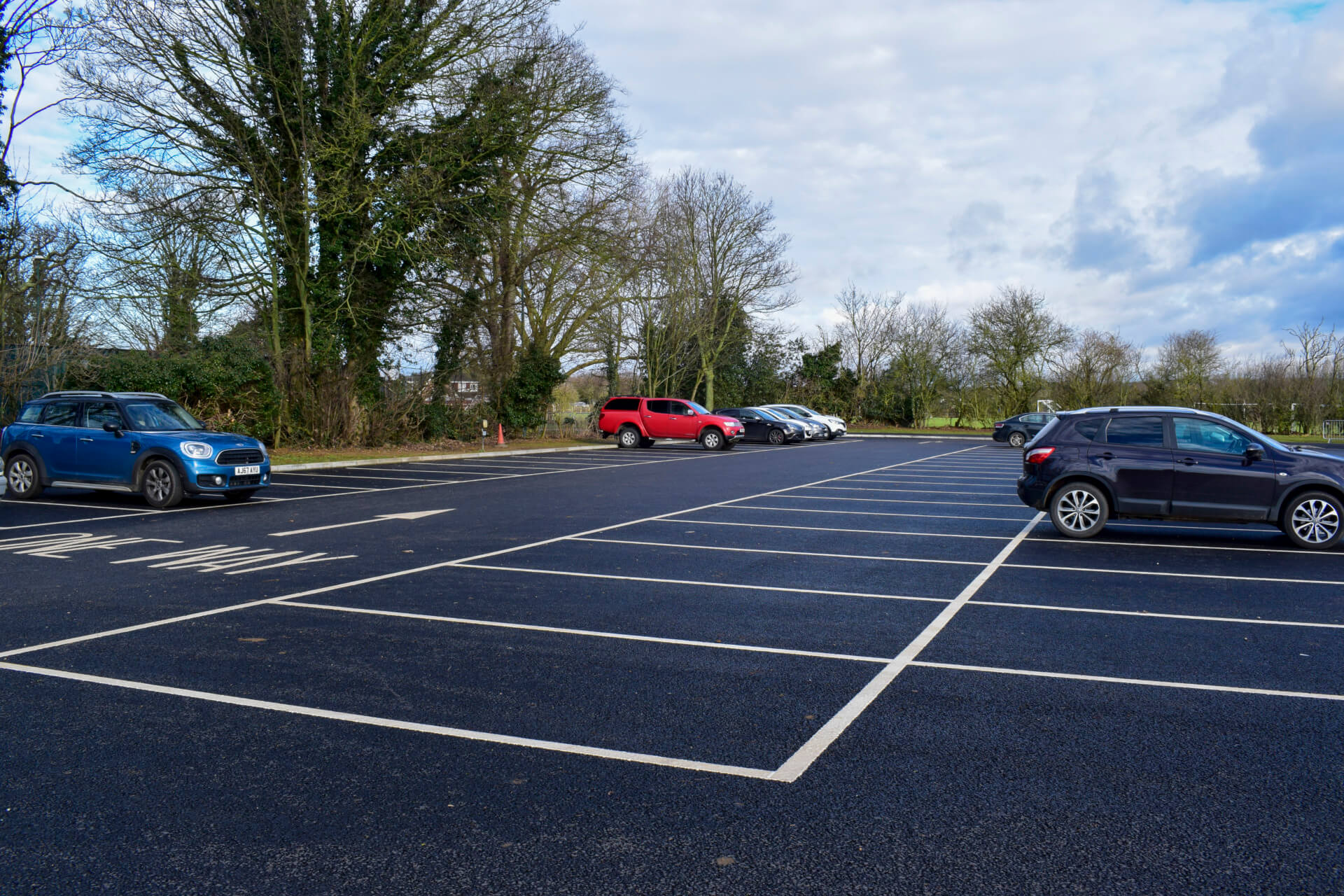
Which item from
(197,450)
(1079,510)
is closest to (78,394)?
(197,450)

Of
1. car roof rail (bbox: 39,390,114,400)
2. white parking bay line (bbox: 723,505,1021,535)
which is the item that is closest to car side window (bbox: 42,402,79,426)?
car roof rail (bbox: 39,390,114,400)

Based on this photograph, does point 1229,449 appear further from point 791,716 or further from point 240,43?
point 240,43

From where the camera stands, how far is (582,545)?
34.4 ft

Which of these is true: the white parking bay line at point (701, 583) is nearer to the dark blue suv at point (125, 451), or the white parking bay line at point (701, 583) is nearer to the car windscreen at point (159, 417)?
the dark blue suv at point (125, 451)

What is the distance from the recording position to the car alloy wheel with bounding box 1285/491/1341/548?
10.5 metres

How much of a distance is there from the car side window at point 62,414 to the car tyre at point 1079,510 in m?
14.6

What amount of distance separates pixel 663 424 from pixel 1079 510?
2335 centimetres

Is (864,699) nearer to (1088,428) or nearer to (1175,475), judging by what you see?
(1175,475)

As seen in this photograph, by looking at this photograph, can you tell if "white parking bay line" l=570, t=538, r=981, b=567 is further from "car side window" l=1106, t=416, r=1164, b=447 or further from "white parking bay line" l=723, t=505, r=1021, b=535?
"white parking bay line" l=723, t=505, r=1021, b=535

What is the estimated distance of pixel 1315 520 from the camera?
10.5 m

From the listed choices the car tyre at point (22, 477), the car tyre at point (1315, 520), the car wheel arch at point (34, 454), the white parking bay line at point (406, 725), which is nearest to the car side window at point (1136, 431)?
the car tyre at point (1315, 520)

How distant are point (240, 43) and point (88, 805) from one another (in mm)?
25418

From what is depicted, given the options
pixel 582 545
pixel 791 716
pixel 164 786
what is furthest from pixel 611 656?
pixel 582 545

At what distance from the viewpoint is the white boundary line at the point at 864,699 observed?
412cm
